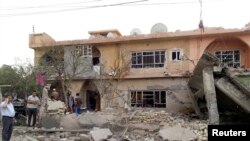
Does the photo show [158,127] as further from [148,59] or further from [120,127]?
[148,59]

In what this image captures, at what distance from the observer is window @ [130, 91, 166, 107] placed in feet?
91.5

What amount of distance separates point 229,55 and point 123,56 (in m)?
7.54

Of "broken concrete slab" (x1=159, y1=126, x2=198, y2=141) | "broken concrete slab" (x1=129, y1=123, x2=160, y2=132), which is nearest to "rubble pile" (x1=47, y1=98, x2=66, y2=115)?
"broken concrete slab" (x1=129, y1=123, x2=160, y2=132)

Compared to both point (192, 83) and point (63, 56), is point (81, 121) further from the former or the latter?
point (63, 56)

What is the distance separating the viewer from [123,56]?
96.7 feet

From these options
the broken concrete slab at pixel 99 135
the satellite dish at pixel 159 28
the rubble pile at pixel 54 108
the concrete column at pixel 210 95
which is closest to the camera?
the broken concrete slab at pixel 99 135

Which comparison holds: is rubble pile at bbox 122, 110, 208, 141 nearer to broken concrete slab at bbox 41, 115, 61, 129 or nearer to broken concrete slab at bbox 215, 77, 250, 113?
broken concrete slab at bbox 215, 77, 250, 113

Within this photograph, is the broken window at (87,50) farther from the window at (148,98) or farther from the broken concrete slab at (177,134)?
the broken concrete slab at (177,134)

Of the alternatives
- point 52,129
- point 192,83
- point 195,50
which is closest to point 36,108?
point 52,129

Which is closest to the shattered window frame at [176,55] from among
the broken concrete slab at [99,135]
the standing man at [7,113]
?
the broken concrete slab at [99,135]

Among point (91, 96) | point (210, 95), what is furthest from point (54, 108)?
point (91, 96)

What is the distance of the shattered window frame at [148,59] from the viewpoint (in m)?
28.7

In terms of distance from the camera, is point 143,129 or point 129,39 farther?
point 129,39

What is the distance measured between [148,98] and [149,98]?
0.25ft
